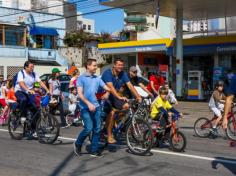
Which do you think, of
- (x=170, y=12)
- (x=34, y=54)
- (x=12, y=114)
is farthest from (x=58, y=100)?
→ (x=34, y=54)

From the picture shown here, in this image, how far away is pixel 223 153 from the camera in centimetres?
930

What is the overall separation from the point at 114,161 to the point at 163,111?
5.36 ft

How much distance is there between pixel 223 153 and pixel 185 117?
29.0 ft

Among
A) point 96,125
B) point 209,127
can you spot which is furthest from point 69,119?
point 96,125

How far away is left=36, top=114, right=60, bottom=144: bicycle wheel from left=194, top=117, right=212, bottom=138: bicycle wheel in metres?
3.98

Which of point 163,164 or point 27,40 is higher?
point 27,40

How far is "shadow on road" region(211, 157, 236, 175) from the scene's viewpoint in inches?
302

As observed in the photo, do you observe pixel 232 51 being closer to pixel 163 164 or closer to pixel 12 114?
pixel 12 114

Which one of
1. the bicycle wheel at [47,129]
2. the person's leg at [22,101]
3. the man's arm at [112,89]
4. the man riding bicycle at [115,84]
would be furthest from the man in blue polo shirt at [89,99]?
the person's leg at [22,101]

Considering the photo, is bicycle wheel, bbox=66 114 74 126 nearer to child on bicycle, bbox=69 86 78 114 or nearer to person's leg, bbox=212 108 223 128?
child on bicycle, bbox=69 86 78 114

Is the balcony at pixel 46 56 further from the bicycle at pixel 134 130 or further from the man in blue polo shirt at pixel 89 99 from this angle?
the man in blue polo shirt at pixel 89 99

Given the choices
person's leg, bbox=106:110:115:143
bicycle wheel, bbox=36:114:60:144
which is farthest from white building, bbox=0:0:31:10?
person's leg, bbox=106:110:115:143

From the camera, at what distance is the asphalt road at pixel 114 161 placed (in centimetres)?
749

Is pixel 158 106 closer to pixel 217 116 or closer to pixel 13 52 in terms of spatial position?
pixel 217 116
